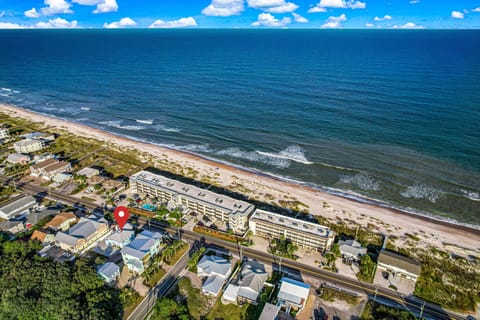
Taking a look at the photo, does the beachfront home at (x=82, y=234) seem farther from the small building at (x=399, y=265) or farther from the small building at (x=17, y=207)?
the small building at (x=399, y=265)

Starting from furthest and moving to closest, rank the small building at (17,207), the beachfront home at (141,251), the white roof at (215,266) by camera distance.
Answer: the small building at (17,207), the beachfront home at (141,251), the white roof at (215,266)

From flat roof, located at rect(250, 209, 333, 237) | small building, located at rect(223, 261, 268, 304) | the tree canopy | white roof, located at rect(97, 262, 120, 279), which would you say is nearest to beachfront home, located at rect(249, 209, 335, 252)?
flat roof, located at rect(250, 209, 333, 237)

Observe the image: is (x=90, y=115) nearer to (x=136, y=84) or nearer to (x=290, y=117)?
(x=136, y=84)

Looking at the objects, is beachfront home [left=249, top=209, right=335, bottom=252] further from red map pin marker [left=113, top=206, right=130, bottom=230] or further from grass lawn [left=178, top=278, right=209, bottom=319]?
red map pin marker [left=113, top=206, right=130, bottom=230]

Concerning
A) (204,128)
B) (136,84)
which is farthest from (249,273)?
(136,84)

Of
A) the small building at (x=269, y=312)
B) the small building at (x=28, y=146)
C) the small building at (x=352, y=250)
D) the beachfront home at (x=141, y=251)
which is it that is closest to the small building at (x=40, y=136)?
the small building at (x=28, y=146)

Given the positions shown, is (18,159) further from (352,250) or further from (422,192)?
(422,192)
